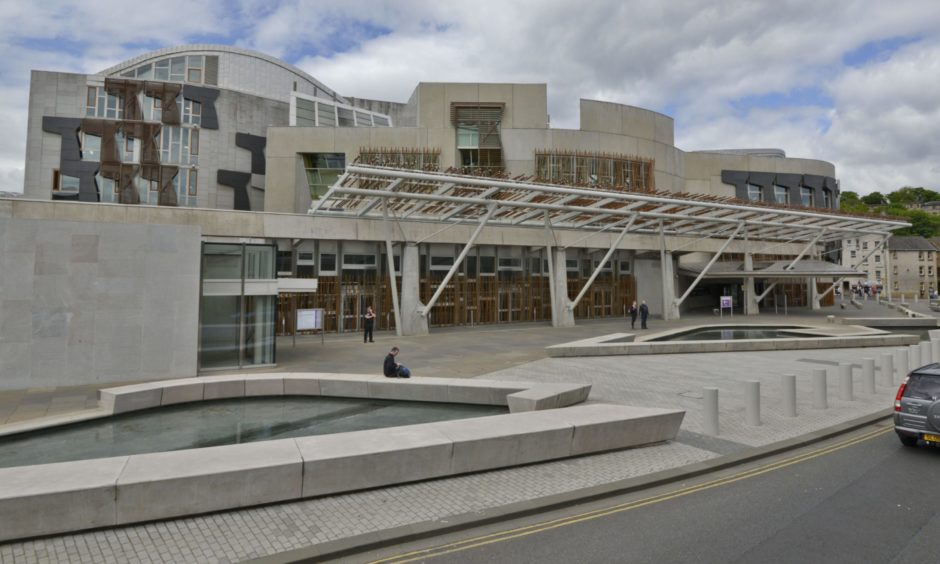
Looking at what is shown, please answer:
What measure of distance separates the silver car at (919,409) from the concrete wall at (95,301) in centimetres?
1665

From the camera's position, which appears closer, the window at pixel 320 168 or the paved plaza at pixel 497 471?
the paved plaza at pixel 497 471

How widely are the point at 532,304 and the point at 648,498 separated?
29.9m

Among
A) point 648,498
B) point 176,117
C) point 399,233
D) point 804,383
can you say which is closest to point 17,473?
point 648,498

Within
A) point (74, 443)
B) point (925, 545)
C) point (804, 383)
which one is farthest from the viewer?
point (804, 383)

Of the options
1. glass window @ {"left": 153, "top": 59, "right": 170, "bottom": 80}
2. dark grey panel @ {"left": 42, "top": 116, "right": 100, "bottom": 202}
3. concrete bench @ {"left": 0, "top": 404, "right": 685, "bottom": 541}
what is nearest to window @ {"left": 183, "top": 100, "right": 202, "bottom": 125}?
dark grey panel @ {"left": 42, "top": 116, "right": 100, "bottom": 202}

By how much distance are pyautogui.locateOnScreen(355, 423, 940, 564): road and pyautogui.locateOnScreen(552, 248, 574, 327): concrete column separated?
77.8ft

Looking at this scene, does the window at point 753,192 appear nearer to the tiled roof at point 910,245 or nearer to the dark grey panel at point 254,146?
the dark grey panel at point 254,146

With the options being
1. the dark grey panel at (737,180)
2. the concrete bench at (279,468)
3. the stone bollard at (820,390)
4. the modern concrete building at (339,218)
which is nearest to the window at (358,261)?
the modern concrete building at (339,218)

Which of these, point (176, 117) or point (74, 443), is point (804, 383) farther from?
point (176, 117)

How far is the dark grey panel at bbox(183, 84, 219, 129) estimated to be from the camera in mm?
38625

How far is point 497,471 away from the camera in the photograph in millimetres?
7223

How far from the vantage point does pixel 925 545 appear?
5.25 meters

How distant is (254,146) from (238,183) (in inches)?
136

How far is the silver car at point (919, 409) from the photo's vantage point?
26.8 ft
